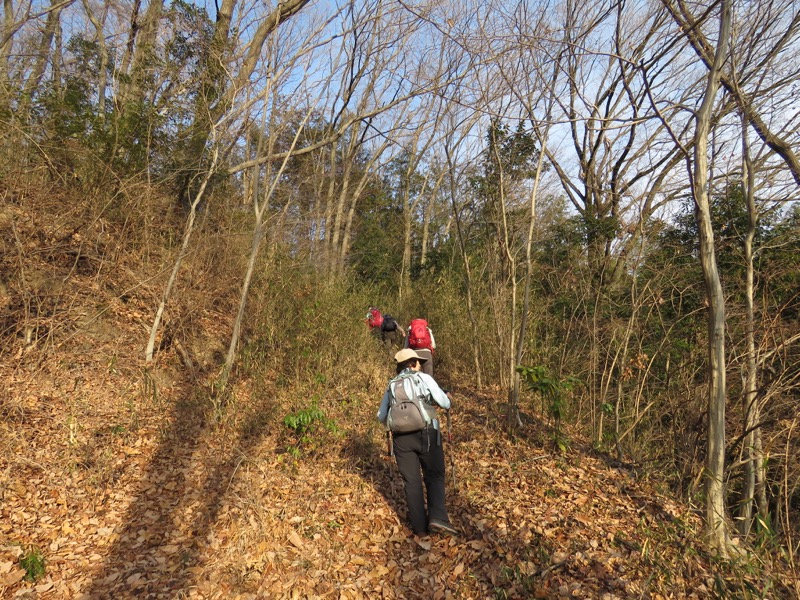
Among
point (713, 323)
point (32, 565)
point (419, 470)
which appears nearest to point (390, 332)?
point (419, 470)

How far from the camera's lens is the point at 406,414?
12.6 feet

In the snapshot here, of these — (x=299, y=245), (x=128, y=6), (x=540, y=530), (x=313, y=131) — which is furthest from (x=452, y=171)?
(x=128, y=6)

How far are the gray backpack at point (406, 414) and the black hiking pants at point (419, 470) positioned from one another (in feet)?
0.30

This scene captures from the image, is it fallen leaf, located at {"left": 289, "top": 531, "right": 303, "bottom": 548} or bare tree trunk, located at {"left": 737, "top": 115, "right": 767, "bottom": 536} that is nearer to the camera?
fallen leaf, located at {"left": 289, "top": 531, "right": 303, "bottom": 548}

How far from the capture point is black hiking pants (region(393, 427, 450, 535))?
388 cm

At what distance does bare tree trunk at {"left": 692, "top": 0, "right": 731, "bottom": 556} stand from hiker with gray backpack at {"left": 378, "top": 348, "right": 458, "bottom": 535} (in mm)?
2105

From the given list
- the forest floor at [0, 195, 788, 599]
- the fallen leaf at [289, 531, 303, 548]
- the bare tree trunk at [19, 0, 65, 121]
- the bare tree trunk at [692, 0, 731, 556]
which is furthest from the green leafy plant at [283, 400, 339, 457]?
the bare tree trunk at [19, 0, 65, 121]

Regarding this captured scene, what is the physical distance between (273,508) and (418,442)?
5.67 feet

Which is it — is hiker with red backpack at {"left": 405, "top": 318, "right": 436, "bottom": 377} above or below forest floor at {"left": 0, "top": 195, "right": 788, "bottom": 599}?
above

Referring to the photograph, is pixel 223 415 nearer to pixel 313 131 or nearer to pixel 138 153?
pixel 138 153

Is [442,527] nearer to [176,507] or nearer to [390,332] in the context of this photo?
[176,507]

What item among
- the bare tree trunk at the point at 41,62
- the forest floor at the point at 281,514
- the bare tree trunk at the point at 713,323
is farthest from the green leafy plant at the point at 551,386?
the bare tree trunk at the point at 41,62

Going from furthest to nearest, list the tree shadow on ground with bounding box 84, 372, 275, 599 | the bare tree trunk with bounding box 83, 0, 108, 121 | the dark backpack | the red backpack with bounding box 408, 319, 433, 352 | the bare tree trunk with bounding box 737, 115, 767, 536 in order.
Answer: the dark backpack, the bare tree trunk with bounding box 83, 0, 108, 121, the red backpack with bounding box 408, 319, 433, 352, the bare tree trunk with bounding box 737, 115, 767, 536, the tree shadow on ground with bounding box 84, 372, 275, 599

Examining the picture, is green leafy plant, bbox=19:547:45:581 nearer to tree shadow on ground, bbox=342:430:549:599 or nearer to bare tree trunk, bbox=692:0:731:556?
tree shadow on ground, bbox=342:430:549:599
